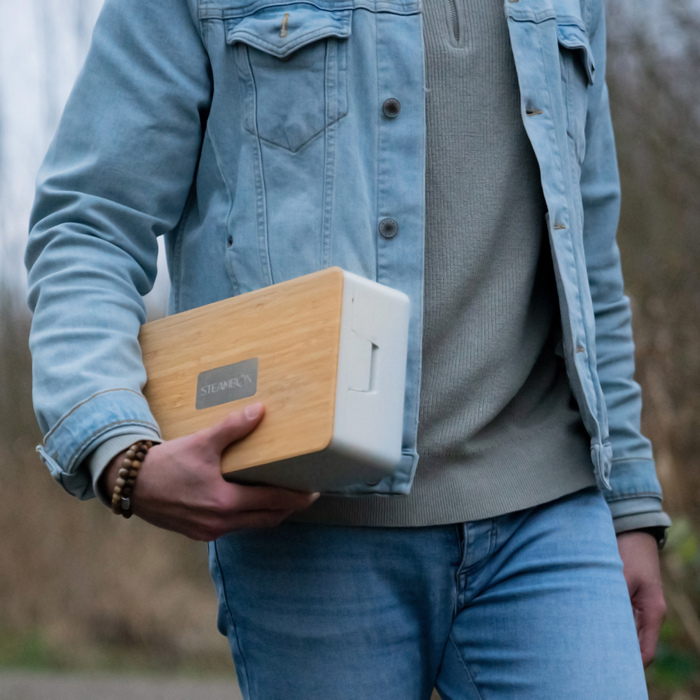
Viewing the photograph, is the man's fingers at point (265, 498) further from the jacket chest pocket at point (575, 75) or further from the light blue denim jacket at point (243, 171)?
the jacket chest pocket at point (575, 75)

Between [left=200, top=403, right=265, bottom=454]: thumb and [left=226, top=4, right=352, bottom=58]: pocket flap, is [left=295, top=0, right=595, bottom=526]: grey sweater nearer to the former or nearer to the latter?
[left=226, top=4, right=352, bottom=58]: pocket flap

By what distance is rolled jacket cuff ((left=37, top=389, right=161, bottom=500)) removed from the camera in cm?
115

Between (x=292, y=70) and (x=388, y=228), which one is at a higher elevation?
(x=292, y=70)

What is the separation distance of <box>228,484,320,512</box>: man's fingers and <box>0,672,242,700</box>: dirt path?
378cm

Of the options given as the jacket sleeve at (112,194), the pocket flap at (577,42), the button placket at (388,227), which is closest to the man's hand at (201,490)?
the jacket sleeve at (112,194)

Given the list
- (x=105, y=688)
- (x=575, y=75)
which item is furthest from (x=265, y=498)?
(x=105, y=688)

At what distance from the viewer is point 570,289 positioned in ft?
4.65

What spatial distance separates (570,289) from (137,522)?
5.33 metres

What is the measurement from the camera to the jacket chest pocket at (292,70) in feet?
4.38

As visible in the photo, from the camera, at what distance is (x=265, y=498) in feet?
3.71

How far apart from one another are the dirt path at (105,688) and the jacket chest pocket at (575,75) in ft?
12.6

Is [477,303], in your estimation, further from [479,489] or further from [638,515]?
[638,515]

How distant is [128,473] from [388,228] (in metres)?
0.52

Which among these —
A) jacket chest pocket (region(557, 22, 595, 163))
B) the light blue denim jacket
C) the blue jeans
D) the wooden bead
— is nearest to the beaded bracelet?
the wooden bead
